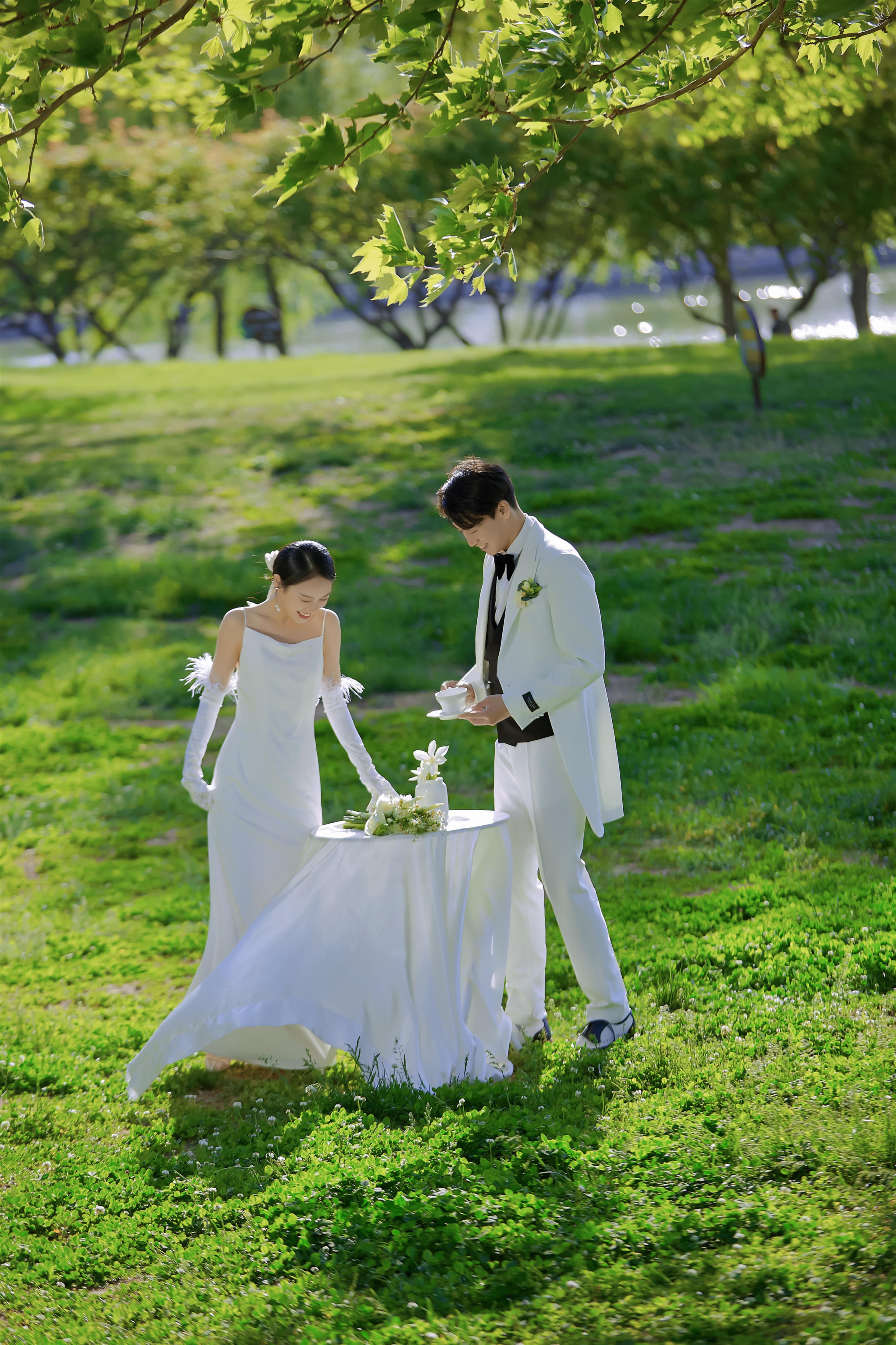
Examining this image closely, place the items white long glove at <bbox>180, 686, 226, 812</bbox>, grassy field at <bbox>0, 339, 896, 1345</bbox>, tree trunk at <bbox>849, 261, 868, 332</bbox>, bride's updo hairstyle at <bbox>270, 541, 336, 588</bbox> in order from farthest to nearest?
tree trunk at <bbox>849, 261, 868, 332</bbox> → white long glove at <bbox>180, 686, 226, 812</bbox> → bride's updo hairstyle at <bbox>270, 541, 336, 588</bbox> → grassy field at <bbox>0, 339, 896, 1345</bbox>

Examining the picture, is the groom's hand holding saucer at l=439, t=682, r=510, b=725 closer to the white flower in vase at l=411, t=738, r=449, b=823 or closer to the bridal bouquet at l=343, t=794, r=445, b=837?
the white flower in vase at l=411, t=738, r=449, b=823

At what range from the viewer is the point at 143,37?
16.3 feet

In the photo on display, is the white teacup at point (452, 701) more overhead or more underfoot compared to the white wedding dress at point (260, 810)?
more overhead

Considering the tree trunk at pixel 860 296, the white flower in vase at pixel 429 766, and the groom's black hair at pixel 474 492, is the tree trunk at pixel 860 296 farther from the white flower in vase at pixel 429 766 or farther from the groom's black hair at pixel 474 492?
the white flower in vase at pixel 429 766

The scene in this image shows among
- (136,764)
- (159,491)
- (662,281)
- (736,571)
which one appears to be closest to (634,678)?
(736,571)

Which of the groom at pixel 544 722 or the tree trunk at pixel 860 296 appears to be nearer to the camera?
the groom at pixel 544 722

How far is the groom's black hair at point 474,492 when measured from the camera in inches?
239

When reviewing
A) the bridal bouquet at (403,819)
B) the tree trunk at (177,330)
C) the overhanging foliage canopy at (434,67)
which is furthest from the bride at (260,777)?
the tree trunk at (177,330)

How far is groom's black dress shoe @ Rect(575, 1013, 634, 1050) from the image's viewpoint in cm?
631

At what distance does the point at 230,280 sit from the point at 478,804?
44566 mm

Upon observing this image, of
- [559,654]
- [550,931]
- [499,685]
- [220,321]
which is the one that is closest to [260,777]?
[499,685]

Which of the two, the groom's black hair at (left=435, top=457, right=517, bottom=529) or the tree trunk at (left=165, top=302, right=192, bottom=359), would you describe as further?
the tree trunk at (left=165, top=302, right=192, bottom=359)

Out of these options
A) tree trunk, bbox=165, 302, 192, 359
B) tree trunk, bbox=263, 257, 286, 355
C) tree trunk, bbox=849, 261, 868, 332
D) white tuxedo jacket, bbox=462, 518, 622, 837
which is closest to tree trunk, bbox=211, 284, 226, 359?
tree trunk, bbox=165, 302, 192, 359

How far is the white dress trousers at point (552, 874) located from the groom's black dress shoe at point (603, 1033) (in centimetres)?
3
